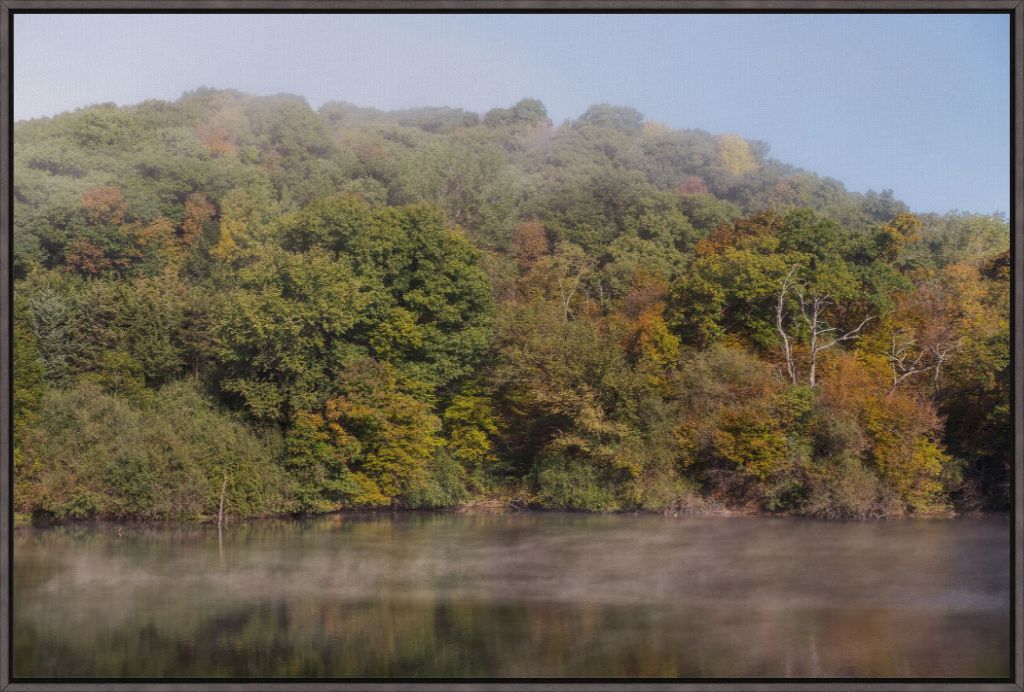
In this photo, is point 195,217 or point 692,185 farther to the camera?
point 692,185

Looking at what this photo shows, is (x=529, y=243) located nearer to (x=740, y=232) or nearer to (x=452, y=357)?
A: (x=740, y=232)

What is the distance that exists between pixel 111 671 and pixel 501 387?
39.2 feet

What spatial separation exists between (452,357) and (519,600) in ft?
28.8

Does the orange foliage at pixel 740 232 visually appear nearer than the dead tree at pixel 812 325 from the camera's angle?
No

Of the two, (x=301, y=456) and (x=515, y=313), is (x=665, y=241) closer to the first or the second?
(x=515, y=313)

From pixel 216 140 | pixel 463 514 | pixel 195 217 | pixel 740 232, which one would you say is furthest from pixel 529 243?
pixel 216 140

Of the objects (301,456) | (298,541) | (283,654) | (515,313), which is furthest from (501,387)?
(283,654)

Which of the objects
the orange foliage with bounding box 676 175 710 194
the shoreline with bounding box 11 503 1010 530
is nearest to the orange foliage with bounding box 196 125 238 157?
the shoreline with bounding box 11 503 1010 530

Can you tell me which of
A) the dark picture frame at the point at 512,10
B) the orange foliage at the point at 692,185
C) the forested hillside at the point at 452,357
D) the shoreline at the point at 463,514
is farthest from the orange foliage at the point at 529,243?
the dark picture frame at the point at 512,10

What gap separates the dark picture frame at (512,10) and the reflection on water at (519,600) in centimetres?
78

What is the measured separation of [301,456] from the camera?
22734 mm

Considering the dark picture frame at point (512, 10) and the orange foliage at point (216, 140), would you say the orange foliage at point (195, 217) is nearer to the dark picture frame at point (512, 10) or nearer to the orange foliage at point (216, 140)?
the orange foliage at point (216, 140)

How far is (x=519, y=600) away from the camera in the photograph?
16766mm

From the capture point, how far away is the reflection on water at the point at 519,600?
1451 centimetres
